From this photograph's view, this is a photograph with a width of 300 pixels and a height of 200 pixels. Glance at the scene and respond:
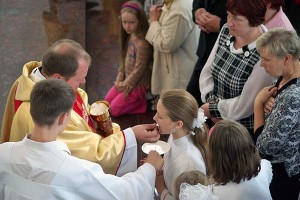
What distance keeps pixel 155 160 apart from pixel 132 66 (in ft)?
7.09

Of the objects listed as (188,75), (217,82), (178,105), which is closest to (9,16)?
(188,75)

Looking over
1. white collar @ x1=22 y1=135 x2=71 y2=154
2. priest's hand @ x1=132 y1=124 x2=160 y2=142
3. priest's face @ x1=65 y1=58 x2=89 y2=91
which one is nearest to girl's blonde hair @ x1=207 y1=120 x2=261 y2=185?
priest's hand @ x1=132 y1=124 x2=160 y2=142

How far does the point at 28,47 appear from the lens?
5859 millimetres

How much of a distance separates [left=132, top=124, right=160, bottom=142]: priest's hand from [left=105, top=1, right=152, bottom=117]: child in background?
1.80 meters

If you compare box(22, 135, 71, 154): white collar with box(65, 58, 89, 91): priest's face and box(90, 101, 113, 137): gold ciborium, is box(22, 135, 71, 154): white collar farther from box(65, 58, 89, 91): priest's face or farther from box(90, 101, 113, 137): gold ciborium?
box(90, 101, 113, 137): gold ciborium

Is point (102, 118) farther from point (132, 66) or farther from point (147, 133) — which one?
point (132, 66)

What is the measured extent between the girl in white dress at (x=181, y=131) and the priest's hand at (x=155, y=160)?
7 cm

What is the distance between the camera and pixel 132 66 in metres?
4.88

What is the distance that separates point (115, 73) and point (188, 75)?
129cm

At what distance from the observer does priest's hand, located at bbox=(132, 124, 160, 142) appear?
296 centimetres

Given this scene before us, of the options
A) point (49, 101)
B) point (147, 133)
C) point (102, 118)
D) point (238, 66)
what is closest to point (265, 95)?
point (238, 66)

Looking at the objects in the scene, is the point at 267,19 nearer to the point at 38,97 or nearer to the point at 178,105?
the point at 178,105

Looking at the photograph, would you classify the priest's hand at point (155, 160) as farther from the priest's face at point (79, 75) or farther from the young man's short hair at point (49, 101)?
the young man's short hair at point (49, 101)

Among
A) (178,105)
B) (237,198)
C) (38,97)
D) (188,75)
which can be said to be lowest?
(188,75)
